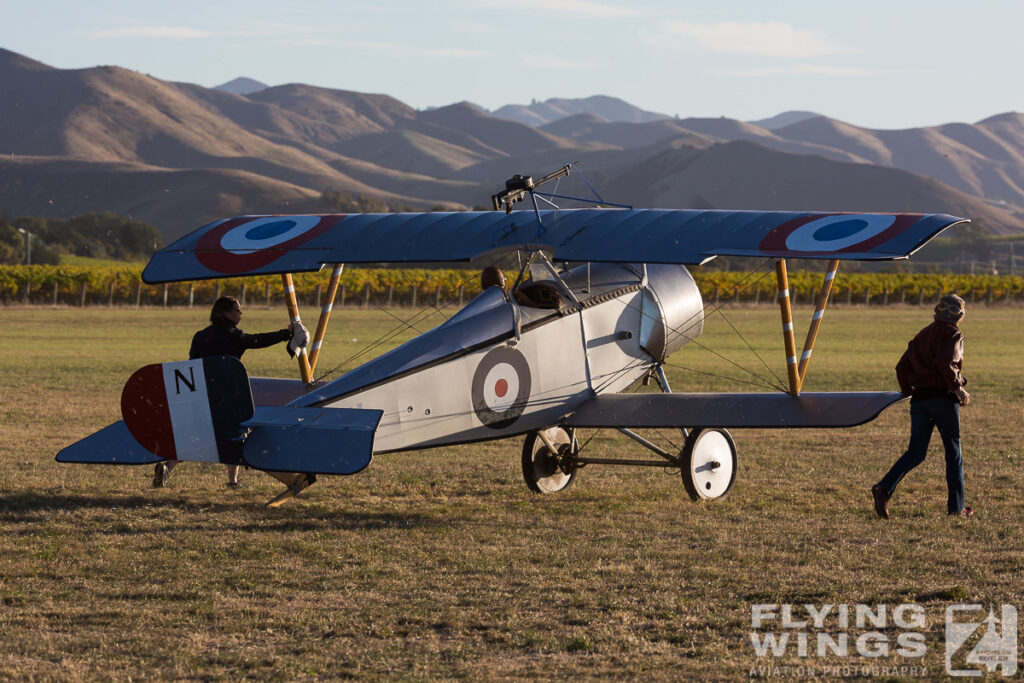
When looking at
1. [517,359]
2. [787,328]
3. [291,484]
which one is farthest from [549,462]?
[291,484]

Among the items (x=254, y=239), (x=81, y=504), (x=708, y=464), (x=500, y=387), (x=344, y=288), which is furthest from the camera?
(x=344, y=288)

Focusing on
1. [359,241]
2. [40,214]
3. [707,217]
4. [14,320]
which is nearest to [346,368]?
[359,241]

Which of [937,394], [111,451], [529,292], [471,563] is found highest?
[529,292]

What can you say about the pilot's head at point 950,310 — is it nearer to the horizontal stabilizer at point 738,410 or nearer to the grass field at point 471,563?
the horizontal stabilizer at point 738,410

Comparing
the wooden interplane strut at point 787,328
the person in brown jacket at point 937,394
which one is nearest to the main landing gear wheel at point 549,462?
the wooden interplane strut at point 787,328

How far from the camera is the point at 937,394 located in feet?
30.8

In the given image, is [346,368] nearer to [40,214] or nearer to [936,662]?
[936,662]

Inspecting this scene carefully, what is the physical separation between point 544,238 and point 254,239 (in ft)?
9.68

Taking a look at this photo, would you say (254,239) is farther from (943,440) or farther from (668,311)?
(943,440)

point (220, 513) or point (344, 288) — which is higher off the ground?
point (344, 288)

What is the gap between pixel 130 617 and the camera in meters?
6.61

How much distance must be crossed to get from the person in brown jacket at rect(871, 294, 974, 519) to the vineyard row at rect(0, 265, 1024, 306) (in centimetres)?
3814

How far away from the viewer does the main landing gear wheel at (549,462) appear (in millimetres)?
10703

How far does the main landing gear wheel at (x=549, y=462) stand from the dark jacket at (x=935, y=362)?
310 cm
